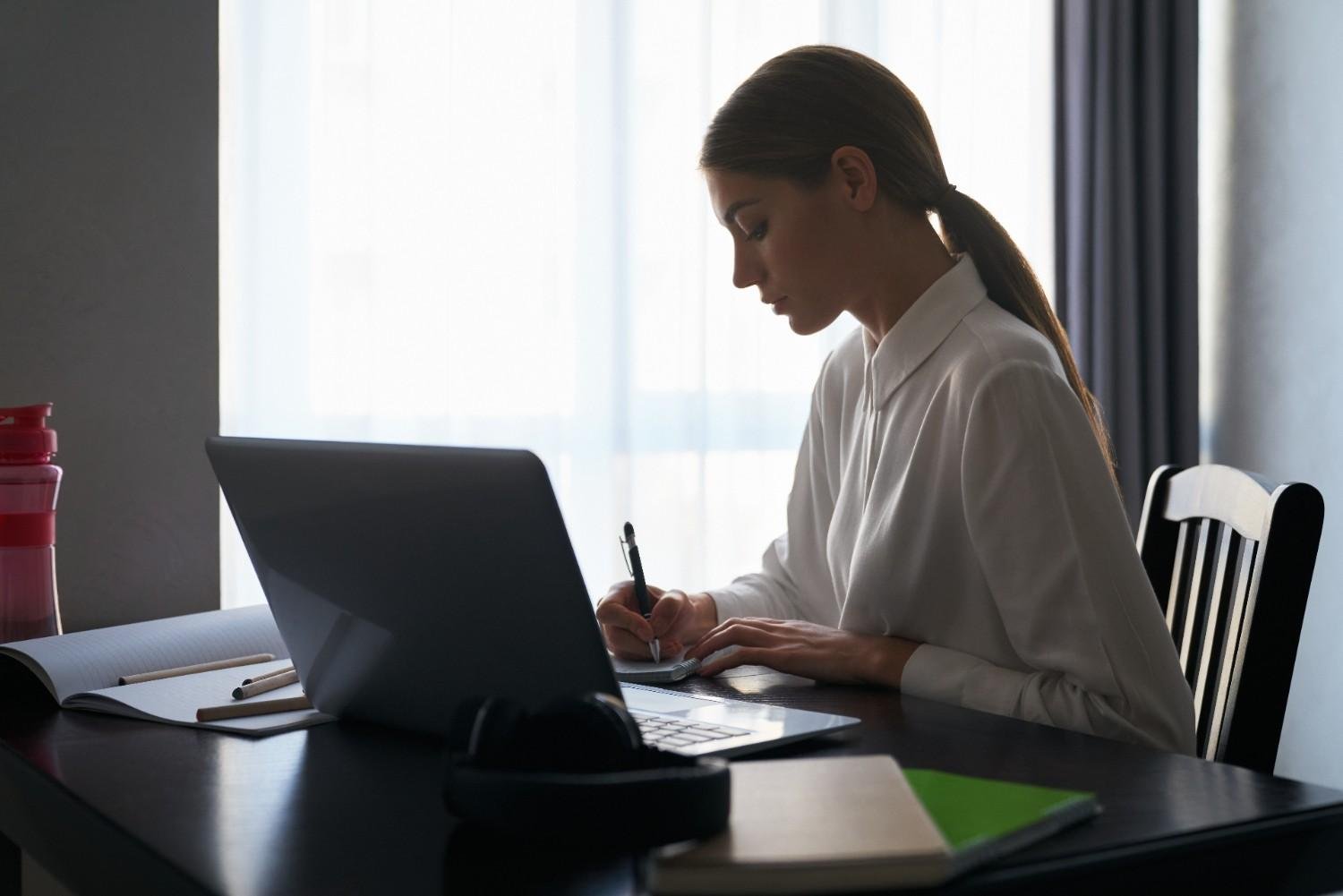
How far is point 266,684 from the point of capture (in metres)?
1.08

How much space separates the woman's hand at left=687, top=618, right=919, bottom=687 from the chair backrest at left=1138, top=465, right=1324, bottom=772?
1.05 ft

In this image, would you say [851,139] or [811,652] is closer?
[811,652]

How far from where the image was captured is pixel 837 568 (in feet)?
4.96

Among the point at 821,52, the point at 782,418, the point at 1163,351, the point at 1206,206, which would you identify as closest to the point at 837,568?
the point at 821,52

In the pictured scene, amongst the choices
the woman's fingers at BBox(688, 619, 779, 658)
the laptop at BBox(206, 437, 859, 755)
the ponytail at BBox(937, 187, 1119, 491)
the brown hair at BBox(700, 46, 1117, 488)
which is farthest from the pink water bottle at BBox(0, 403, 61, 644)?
the ponytail at BBox(937, 187, 1119, 491)

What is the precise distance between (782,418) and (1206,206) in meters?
1.09

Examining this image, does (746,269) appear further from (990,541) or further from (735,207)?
(990,541)

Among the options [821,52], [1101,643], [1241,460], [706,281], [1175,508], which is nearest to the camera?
[1101,643]

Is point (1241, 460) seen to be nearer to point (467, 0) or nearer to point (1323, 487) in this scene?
point (1323, 487)

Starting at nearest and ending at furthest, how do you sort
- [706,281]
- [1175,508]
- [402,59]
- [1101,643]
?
[1101,643] → [1175,508] → [402,59] → [706,281]

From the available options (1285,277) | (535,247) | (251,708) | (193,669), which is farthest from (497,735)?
(1285,277)

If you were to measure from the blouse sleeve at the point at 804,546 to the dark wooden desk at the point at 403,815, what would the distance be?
24.3 inches

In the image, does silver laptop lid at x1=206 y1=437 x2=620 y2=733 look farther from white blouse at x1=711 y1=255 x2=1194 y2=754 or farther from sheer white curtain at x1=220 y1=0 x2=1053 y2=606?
sheer white curtain at x1=220 y1=0 x2=1053 y2=606

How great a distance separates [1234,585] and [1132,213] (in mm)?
1699
